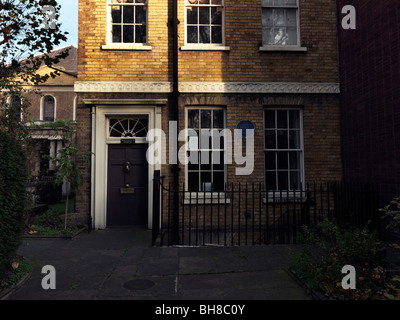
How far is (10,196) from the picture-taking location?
412cm

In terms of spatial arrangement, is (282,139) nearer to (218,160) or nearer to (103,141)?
(218,160)

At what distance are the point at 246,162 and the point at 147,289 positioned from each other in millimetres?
4525

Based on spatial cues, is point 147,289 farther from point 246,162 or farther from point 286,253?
point 246,162

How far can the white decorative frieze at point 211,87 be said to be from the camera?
7.53 meters

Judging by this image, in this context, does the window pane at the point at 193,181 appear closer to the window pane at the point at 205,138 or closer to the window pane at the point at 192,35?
the window pane at the point at 205,138

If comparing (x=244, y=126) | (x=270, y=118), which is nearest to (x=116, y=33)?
(x=244, y=126)

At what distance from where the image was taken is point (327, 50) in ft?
25.9

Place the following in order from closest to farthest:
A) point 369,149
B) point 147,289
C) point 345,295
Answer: point 345,295, point 147,289, point 369,149

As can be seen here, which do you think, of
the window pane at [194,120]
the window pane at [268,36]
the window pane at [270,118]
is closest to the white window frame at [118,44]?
the window pane at [194,120]

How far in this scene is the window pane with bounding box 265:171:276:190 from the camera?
7.81 m

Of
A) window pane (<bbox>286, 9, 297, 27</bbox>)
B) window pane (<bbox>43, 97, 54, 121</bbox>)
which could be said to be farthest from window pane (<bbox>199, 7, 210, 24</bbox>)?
window pane (<bbox>43, 97, 54, 121</bbox>)

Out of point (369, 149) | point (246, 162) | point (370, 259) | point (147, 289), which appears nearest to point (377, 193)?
point (369, 149)

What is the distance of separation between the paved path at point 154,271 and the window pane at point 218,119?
3411 millimetres

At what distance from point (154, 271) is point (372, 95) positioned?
6293mm
